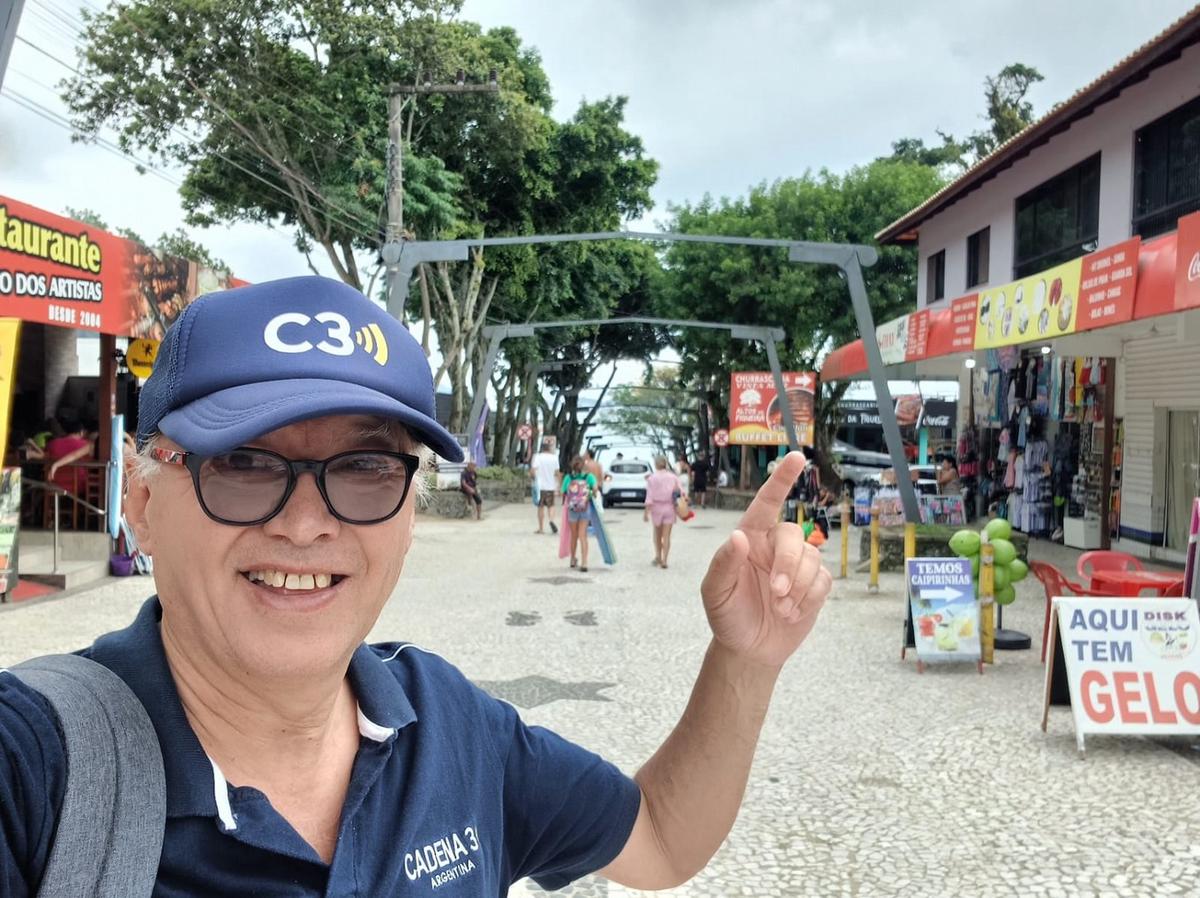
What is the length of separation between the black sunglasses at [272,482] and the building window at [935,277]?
2262cm

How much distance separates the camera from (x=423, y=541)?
18.6m

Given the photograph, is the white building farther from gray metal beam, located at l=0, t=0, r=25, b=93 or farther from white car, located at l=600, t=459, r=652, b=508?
white car, located at l=600, t=459, r=652, b=508

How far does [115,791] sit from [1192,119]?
15289 mm

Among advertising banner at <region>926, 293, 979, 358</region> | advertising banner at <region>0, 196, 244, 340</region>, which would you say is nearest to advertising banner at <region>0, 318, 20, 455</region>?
advertising banner at <region>0, 196, 244, 340</region>

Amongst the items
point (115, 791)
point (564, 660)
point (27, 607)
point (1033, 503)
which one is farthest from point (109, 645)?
point (1033, 503)

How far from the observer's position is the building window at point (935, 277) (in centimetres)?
2289

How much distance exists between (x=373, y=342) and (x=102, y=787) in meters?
0.67

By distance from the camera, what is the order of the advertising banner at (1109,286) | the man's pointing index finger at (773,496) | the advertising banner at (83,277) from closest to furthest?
the man's pointing index finger at (773,496) < the advertising banner at (1109,286) < the advertising banner at (83,277)

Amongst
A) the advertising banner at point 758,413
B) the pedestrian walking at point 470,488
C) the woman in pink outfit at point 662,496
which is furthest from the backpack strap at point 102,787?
the advertising banner at point 758,413

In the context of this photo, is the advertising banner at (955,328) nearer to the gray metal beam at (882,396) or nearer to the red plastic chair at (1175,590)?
the gray metal beam at (882,396)

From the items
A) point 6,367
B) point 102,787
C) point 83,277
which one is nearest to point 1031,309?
point 6,367

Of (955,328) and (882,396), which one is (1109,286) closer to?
(955,328)

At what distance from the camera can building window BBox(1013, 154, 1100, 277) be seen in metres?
16.0

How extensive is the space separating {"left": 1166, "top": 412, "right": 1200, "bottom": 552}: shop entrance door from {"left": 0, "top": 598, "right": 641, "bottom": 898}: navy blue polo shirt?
15451 millimetres
